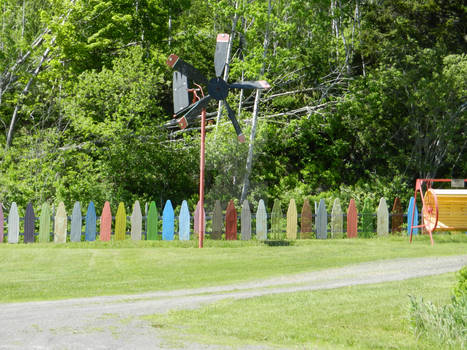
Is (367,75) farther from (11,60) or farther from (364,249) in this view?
(11,60)

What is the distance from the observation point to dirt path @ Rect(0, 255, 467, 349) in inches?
308

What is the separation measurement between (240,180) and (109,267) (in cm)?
1127

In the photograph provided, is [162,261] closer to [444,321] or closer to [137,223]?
[137,223]

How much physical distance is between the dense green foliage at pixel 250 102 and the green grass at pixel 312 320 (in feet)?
47.4

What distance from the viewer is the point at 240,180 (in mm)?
26047

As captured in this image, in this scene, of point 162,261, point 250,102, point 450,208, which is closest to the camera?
point 162,261

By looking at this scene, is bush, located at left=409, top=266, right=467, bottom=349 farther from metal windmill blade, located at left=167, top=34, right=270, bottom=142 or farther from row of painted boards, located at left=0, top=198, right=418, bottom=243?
row of painted boards, located at left=0, top=198, right=418, bottom=243

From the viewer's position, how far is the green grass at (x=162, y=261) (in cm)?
1305

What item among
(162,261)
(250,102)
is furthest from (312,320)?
(250,102)

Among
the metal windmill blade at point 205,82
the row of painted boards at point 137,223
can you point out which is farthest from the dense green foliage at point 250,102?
the metal windmill blade at point 205,82

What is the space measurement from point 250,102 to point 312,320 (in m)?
19.4

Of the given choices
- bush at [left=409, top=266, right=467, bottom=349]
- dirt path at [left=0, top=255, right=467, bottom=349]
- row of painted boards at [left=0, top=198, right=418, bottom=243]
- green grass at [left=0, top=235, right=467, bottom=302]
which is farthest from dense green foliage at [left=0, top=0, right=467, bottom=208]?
bush at [left=409, top=266, right=467, bottom=349]

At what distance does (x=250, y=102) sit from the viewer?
91.5ft

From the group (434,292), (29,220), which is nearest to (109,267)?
(29,220)
